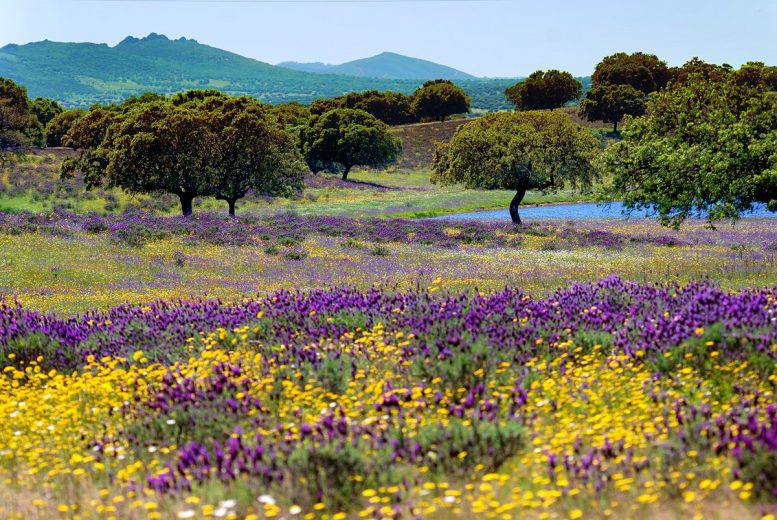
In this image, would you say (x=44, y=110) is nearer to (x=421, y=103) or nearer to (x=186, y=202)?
(x=421, y=103)

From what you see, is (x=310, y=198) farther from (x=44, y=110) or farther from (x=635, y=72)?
(x=635, y=72)

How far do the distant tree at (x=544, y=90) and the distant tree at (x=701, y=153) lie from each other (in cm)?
10729

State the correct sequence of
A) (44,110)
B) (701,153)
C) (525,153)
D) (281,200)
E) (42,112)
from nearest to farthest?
(701,153) → (525,153) → (281,200) → (42,112) → (44,110)

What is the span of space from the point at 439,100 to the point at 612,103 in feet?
104

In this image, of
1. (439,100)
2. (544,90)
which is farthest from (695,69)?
(439,100)

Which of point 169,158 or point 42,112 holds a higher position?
point 42,112

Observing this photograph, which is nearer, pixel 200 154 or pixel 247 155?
pixel 200 154

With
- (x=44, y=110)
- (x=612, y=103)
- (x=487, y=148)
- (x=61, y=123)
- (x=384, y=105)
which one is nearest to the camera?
(x=487, y=148)

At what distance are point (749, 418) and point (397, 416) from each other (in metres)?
2.66

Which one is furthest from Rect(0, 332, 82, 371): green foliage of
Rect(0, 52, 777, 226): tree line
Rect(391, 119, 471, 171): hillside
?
Rect(391, 119, 471, 171): hillside

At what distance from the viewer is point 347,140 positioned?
88375 millimetres

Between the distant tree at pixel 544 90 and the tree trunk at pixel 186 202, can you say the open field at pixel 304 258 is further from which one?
the distant tree at pixel 544 90

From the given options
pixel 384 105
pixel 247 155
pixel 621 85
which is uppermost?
pixel 621 85

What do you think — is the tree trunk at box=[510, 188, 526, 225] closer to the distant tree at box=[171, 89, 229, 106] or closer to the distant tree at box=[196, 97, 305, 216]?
the distant tree at box=[196, 97, 305, 216]
